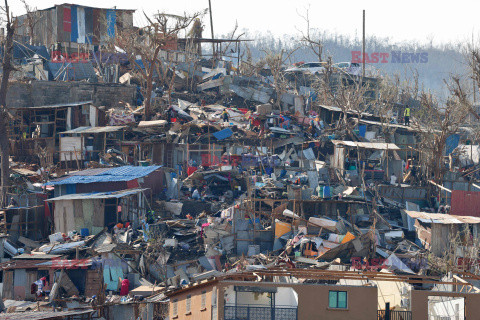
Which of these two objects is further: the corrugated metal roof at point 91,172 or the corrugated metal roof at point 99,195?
the corrugated metal roof at point 91,172

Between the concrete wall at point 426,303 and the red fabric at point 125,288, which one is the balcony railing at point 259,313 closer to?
the concrete wall at point 426,303

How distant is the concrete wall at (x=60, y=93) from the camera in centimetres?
3784

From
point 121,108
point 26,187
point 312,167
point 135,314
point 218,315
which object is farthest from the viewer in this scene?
point 121,108

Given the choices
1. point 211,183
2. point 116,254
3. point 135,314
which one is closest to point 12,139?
point 211,183

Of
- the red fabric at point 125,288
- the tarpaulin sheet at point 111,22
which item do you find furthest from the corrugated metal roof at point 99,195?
the tarpaulin sheet at point 111,22

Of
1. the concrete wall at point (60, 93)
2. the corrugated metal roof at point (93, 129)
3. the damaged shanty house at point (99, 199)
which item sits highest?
the concrete wall at point (60, 93)

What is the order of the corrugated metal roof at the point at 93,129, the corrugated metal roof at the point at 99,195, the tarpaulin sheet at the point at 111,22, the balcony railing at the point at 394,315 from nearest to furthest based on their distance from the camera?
the balcony railing at the point at 394,315, the corrugated metal roof at the point at 99,195, the corrugated metal roof at the point at 93,129, the tarpaulin sheet at the point at 111,22

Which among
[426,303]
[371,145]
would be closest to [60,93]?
[371,145]

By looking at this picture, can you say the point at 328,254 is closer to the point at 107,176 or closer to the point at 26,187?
the point at 107,176

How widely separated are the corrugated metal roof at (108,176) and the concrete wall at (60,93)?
9.05m

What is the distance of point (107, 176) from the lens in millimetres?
29062

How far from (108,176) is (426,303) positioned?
1530 cm

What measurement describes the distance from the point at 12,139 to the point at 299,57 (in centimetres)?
9032

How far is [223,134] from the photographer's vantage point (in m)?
Result: 34.8
